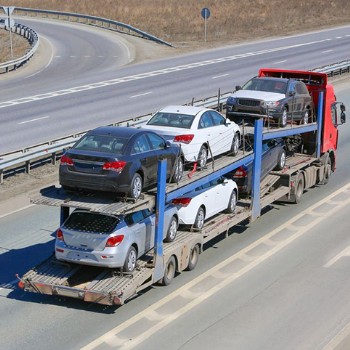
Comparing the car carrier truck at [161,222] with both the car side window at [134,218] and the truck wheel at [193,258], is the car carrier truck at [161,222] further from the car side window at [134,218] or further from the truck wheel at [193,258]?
the car side window at [134,218]

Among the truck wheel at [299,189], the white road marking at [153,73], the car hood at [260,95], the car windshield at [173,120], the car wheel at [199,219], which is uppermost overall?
the car windshield at [173,120]

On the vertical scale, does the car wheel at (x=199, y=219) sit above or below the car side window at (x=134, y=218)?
below

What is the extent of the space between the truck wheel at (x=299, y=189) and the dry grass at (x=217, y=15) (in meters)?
39.5

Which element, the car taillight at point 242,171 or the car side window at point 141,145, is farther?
the car taillight at point 242,171

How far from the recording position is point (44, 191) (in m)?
15.5

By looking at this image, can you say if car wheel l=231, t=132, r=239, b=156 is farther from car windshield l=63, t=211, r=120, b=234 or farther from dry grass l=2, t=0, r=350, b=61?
dry grass l=2, t=0, r=350, b=61

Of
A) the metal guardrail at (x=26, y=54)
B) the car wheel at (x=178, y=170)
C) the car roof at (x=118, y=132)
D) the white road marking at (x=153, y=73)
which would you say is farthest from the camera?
the metal guardrail at (x=26, y=54)

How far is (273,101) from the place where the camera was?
23.3m

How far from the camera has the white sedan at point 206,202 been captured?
58.1 feet

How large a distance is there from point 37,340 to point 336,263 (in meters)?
7.56

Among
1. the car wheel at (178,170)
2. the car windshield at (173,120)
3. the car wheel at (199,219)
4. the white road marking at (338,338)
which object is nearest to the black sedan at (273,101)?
the car windshield at (173,120)

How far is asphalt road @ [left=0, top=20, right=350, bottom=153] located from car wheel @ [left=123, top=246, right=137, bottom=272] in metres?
13.4

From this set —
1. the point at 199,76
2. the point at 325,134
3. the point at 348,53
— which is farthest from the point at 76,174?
the point at 348,53

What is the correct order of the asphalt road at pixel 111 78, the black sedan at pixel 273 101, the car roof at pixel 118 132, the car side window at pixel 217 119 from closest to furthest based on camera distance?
the car roof at pixel 118 132
the car side window at pixel 217 119
the black sedan at pixel 273 101
the asphalt road at pixel 111 78
